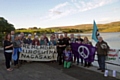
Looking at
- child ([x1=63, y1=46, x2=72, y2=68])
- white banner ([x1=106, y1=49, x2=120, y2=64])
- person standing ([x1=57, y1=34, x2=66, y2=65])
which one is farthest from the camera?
person standing ([x1=57, y1=34, x2=66, y2=65])

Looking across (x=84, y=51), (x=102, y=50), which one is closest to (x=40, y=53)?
(x=84, y=51)

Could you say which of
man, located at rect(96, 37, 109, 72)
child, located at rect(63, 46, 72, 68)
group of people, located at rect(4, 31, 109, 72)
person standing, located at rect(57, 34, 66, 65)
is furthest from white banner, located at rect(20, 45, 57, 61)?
man, located at rect(96, 37, 109, 72)

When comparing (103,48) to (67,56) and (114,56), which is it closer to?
(114,56)

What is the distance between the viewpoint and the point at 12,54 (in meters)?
9.58

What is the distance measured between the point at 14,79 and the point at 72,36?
4755 mm

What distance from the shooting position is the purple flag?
9140 mm

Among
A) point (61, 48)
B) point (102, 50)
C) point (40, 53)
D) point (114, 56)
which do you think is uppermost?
point (102, 50)

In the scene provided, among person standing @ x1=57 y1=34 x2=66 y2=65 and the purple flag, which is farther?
person standing @ x1=57 y1=34 x2=66 y2=65

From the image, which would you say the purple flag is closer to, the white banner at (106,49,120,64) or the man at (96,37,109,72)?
the man at (96,37,109,72)

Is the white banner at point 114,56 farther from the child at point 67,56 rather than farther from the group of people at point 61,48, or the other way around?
the child at point 67,56

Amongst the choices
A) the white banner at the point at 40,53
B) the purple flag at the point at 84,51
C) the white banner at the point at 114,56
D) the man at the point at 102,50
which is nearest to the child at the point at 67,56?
the purple flag at the point at 84,51

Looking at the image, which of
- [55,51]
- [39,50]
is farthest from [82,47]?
[39,50]

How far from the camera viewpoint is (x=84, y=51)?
9.49 m

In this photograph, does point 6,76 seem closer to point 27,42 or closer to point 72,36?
point 27,42
